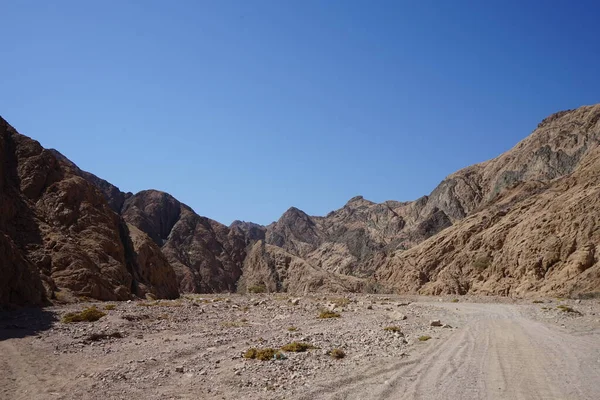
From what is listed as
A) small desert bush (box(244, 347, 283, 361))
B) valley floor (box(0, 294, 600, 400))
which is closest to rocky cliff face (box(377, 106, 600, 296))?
valley floor (box(0, 294, 600, 400))

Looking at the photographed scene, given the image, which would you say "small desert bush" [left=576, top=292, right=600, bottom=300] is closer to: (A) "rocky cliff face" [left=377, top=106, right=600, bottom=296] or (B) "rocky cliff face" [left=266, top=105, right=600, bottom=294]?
(A) "rocky cliff face" [left=377, top=106, right=600, bottom=296]

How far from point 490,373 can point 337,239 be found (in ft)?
383

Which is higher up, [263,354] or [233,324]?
[263,354]

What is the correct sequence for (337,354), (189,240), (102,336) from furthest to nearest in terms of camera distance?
(189,240)
(102,336)
(337,354)

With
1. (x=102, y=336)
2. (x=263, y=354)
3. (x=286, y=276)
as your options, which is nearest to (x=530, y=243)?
(x=263, y=354)

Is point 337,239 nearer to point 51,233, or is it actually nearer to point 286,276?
point 286,276

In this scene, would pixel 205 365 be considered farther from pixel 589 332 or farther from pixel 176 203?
pixel 176 203

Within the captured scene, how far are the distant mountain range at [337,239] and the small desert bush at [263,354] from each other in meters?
16.3

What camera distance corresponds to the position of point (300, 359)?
12641 millimetres

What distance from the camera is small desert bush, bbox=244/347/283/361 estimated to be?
1266cm

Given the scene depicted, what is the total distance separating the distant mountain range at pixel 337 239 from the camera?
32.1 metres

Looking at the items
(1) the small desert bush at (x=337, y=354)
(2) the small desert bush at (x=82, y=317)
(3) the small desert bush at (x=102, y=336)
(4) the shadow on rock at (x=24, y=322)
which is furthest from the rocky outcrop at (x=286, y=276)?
(1) the small desert bush at (x=337, y=354)

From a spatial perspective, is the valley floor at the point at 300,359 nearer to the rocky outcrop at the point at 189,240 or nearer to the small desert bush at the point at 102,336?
the small desert bush at the point at 102,336

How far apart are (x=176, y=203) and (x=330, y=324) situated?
96629 millimetres
